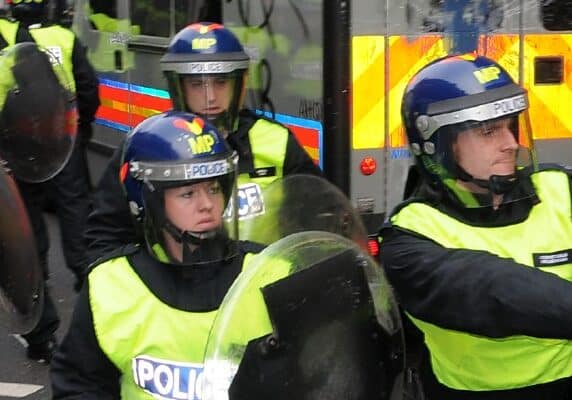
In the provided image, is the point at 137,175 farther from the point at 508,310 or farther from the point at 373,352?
the point at 508,310

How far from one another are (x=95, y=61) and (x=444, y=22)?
3.89 meters

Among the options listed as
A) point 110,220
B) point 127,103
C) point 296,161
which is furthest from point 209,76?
point 127,103

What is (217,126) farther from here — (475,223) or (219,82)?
(475,223)

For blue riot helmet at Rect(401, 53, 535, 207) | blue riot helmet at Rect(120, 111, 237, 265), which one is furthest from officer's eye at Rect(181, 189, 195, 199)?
blue riot helmet at Rect(401, 53, 535, 207)

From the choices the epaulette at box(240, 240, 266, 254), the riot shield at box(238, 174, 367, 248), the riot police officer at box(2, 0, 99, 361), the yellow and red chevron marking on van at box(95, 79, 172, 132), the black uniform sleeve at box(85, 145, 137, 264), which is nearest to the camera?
the epaulette at box(240, 240, 266, 254)

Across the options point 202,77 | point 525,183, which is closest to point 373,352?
point 525,183

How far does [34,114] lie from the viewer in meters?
5.17

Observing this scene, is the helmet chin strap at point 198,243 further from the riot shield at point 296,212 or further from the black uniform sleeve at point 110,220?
the black uniform sleeve at point 110,220

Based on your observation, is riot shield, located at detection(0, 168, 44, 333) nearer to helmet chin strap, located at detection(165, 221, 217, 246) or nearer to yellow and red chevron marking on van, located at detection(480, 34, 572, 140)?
helmet chin strap, located at detection(165, 221, 217, 246)

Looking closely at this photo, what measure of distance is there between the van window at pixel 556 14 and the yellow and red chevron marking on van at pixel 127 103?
253 cm

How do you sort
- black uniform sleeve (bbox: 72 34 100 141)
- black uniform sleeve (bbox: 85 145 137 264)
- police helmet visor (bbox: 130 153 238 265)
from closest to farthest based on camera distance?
police helmet visor (bbox: 130 153 238 265) < black uniform sleeve (bbox: 85 145 137 264) < black uniform sleeve (bbox: 72 34 100 141)

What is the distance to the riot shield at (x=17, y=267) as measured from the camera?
3.86m

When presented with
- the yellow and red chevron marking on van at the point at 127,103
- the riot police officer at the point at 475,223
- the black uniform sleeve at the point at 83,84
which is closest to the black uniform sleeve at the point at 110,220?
the riot police officer at the point at 475,223

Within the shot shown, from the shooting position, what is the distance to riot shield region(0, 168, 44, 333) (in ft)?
12.7
